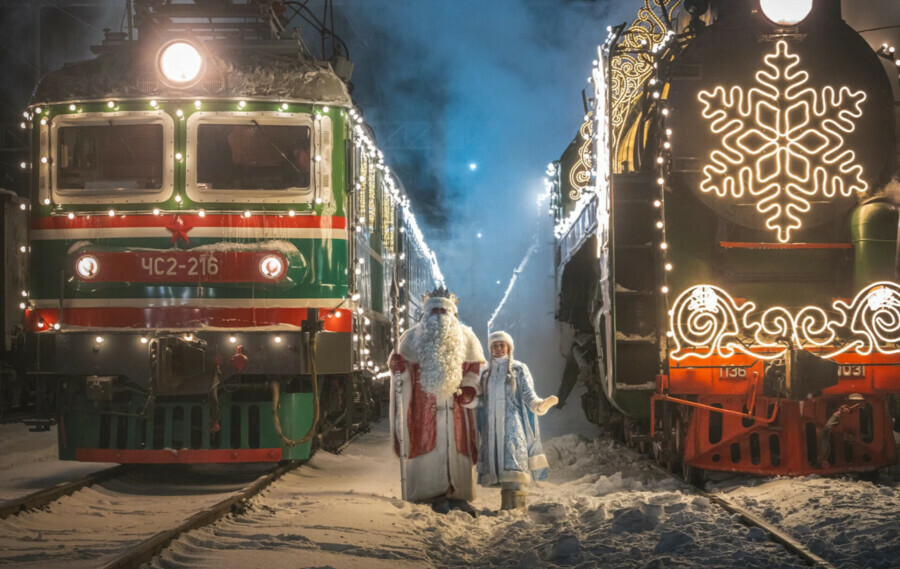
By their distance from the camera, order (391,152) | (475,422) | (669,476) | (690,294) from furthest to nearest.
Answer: (391,152) → (669,476) → (690,294) → (475,422)

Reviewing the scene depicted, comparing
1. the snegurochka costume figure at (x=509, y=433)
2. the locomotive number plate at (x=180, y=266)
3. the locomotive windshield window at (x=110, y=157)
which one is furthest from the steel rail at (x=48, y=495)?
the snegurochka costume figure at (x=509, y=433)

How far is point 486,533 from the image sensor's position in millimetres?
6941

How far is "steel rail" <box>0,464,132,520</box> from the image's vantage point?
719 centimetres

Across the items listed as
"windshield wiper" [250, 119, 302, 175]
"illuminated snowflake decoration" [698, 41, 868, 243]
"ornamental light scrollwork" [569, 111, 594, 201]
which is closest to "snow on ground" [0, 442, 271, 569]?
"windshield wiper" [250, 119, 302, 175]

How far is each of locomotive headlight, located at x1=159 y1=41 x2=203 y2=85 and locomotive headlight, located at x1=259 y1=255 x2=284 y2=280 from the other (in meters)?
1.73

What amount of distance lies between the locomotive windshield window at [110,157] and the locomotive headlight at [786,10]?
5.43m

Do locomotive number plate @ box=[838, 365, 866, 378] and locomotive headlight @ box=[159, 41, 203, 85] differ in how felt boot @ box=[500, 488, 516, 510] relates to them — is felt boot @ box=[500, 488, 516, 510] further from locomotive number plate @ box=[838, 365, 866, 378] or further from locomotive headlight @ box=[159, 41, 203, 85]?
A: locomotive headlight @ box=[159, 41, 203, 85]

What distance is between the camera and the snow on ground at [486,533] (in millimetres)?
5777

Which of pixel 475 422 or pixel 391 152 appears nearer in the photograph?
pixel 475 422

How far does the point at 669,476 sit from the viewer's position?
9289 mm

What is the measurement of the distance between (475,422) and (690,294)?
2.13 metres

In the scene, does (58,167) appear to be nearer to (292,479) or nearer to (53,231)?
(53,231)

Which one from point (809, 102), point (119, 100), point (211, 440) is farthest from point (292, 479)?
point (809, 102)

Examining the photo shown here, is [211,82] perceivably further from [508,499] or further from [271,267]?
[508,499]
